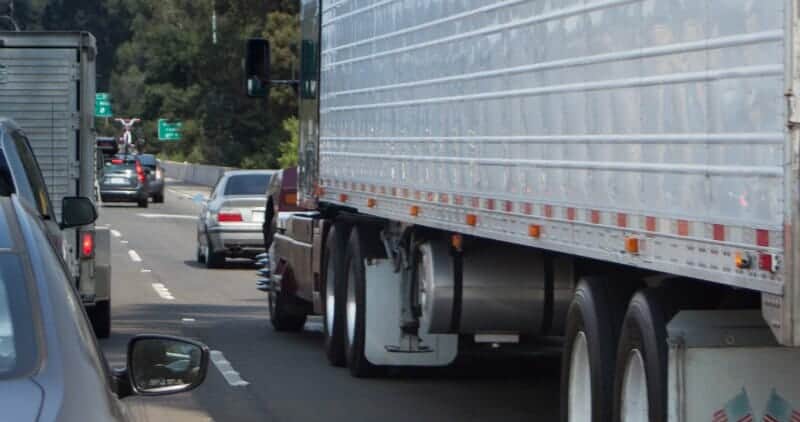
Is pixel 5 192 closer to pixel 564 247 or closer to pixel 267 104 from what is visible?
pixel 564 247

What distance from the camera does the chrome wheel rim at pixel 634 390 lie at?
25.0 feet

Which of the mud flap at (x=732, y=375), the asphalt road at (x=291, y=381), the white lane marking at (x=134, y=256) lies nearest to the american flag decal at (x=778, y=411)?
the mud flap at (x=732, y=375)

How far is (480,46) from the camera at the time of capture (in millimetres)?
10453

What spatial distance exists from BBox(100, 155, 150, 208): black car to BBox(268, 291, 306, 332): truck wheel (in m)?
33.9

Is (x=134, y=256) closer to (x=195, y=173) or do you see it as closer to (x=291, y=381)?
(x=291, y=381)

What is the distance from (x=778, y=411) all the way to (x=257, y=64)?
10.2m

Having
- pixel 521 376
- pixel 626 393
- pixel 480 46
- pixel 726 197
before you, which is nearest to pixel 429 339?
pixel 521 376

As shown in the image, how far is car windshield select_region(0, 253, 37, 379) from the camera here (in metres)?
4.16

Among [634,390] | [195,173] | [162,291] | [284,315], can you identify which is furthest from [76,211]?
[195,173]

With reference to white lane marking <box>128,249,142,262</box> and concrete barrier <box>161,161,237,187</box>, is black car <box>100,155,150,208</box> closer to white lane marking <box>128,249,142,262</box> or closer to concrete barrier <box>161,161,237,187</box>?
concrete barrier <box>161,161,237,187</box>

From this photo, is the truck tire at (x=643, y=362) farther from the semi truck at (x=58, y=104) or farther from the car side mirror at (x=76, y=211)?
the semi truck at (x=58, y=104)

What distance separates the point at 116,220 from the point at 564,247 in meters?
37.1

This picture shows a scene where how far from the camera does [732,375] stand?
22.9ft

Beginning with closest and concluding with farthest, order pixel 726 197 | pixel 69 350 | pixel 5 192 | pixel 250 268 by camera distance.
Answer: pixel 69 350
pixel 726 197
pixel 5 192
pixel 250 268
